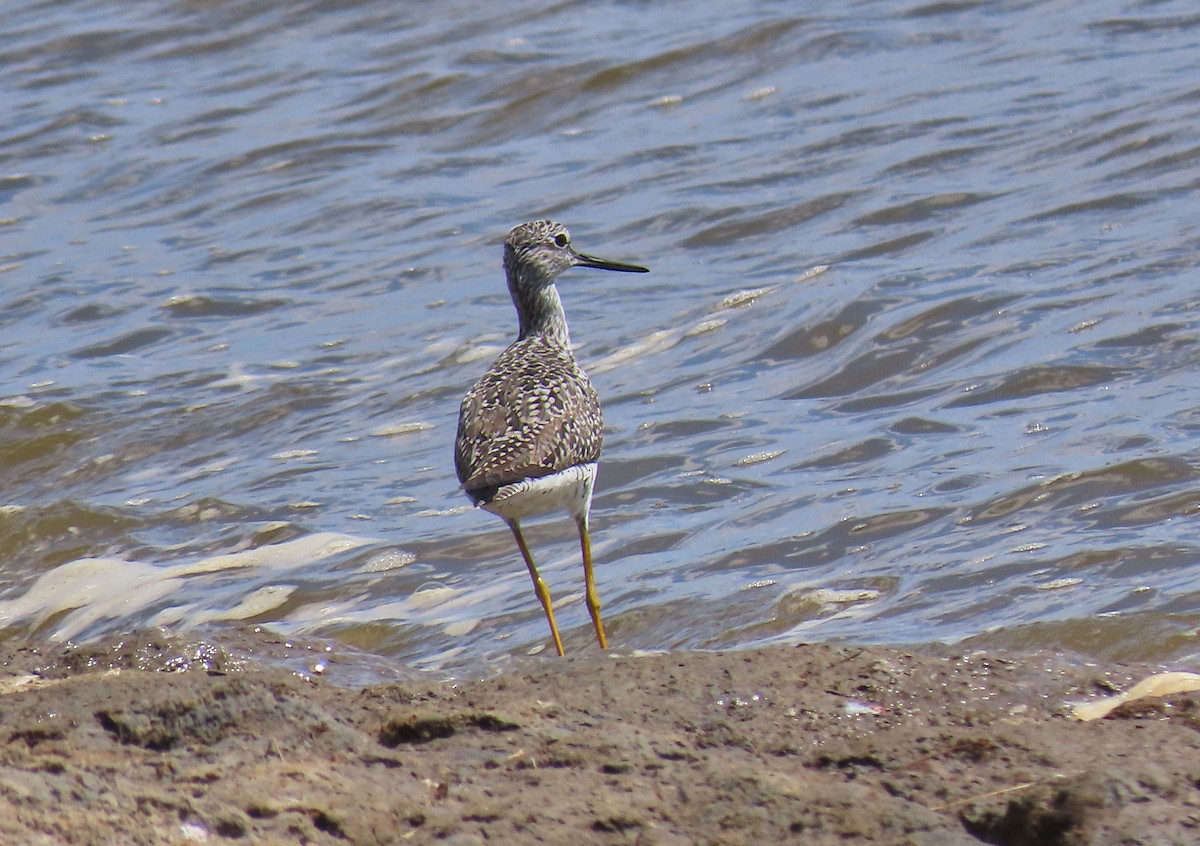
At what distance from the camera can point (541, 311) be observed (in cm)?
748

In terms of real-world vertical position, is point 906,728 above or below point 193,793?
below

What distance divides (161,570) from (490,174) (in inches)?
239

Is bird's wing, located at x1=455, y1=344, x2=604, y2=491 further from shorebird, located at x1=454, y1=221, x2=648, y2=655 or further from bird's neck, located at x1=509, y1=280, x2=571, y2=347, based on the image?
bird's neck, located at x1=509, y1=280, x2=571, y2=347

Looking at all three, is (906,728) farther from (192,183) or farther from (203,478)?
(192,183)

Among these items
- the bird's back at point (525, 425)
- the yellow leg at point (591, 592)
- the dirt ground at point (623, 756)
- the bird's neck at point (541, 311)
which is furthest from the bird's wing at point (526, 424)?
the dirt ground at point (623, 756)

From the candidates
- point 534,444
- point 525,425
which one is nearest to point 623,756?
point 534,444

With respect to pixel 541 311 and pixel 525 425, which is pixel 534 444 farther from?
pixel 541 311

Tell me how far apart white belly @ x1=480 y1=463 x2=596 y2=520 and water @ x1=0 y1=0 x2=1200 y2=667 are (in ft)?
1.74

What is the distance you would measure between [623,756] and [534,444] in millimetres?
2273

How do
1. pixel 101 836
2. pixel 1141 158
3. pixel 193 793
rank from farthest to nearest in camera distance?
1. pixel 1141 158
2. pixel 193 793
3. pixel 101 836

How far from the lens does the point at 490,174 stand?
12.9 metres

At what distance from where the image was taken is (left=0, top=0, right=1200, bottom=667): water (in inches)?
262

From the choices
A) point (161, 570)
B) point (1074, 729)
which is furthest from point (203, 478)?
point (1074, 729)

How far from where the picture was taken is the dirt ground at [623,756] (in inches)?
129
